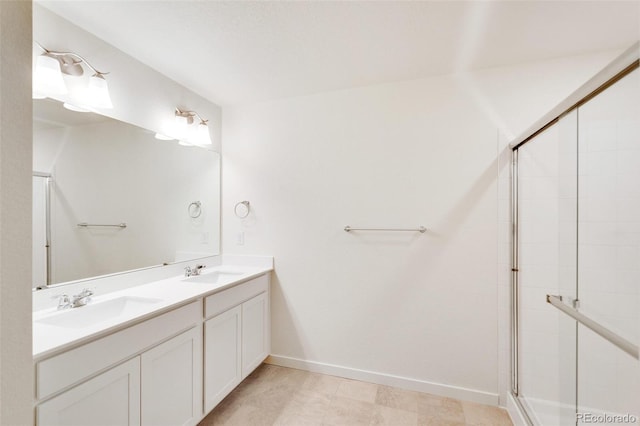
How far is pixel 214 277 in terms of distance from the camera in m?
2.29

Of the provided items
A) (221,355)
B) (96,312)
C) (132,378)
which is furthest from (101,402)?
(221,355)

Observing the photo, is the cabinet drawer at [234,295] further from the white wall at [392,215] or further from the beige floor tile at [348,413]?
the beige floor tile at [348,413]

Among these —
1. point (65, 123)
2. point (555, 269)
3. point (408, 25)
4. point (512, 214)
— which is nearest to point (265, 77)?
point (408, 25)

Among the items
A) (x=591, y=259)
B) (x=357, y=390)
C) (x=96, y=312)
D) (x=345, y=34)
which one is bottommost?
(x=357, y=390)

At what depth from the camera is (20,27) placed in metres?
0.50

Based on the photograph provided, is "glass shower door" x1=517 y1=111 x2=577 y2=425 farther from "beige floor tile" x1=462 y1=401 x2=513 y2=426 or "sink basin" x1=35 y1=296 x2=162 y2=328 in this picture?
"sink basin" x1=35 y1=296 x2=162 y2=328

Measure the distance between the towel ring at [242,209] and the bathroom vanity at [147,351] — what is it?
0.58 m

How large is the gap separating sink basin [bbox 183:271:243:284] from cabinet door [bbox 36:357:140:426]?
88 centimetres

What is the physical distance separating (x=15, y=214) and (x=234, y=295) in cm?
160

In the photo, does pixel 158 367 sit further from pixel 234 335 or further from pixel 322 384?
pixel 322 384

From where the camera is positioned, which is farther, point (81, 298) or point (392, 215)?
point (392, 215)

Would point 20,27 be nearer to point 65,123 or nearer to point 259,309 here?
point 65,123

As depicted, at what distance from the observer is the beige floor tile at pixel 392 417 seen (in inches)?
69.8

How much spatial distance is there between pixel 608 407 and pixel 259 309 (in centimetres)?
209
